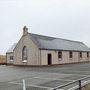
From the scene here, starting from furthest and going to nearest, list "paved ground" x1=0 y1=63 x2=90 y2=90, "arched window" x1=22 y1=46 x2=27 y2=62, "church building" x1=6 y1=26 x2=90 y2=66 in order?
1. "arched window" x1=22 y1=46 x2=27 y2=62
2. "church building" x1=6 y1=26 x2=90 y2=66
3. "paved ground" x1=0 y1=63 x2=90 y2=90

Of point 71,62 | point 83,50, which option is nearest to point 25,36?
point 71,62

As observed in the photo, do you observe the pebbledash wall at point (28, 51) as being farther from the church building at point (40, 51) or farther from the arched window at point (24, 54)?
the arched window at point (24, 54)

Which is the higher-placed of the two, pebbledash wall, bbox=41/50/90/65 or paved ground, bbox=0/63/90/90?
pebbledash wall, bbox=41/50/90/65

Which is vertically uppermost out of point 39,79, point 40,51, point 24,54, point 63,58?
point 40,51

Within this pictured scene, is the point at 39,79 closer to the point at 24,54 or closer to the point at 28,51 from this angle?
the point at 28,51

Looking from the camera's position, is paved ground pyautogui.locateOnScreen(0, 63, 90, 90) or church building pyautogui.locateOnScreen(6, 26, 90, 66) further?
church building pyautogui.locateOnScreen(6, 26, 90, 66)

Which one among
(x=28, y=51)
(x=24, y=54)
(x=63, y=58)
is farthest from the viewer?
(x=63, y=58)

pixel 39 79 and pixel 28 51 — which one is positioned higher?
pixel 28 51

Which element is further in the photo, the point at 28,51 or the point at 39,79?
the point at 28,51

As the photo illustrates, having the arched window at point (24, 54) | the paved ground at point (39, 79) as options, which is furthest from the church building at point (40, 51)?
the paved ground at point (39, 79)

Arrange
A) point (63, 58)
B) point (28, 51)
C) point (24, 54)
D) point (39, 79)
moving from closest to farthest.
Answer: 1. point (39, 79)
2. point (28, 51)
3. point (24, 54)
4. point (63, 58)

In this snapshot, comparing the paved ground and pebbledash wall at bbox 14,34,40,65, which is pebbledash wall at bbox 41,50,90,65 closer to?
pebbledash wall at bbox 14,34,40,65

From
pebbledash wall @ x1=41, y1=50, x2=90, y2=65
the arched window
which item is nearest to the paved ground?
pebbledash wall @ x1=41, y1=50, x2=90, y2=65

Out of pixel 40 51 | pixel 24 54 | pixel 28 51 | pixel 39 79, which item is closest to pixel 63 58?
pixel 40 51
